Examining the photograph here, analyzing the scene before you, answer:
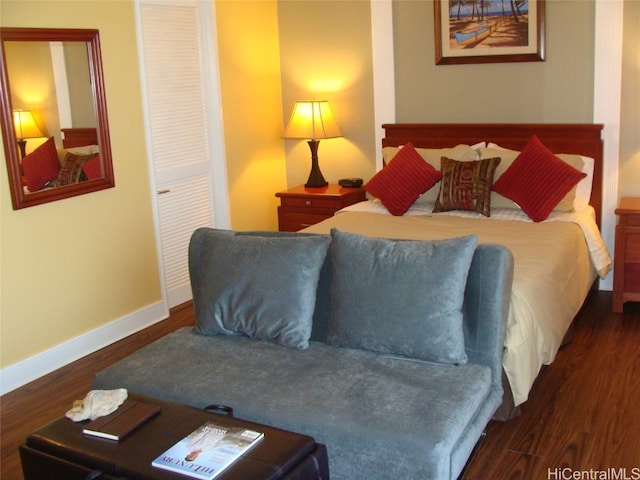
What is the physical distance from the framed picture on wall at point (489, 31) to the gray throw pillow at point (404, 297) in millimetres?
2375

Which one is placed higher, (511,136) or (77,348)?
(511,136)

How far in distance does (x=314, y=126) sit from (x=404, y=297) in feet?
9.26

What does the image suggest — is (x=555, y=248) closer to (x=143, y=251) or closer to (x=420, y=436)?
(x=420, y=436)

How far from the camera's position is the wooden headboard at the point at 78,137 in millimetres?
4156

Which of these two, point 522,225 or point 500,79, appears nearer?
point 522,225

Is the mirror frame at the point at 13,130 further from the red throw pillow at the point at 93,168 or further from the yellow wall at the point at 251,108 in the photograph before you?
the yellow wall at the point at 251,108

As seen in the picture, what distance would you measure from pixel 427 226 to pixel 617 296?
123 centimetres

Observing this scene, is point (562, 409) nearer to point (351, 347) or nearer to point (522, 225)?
point (351, 347)

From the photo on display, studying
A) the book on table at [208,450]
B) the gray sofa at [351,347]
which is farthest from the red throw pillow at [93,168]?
the book on table at [208,450]

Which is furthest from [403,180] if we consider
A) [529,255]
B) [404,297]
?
[404,297]

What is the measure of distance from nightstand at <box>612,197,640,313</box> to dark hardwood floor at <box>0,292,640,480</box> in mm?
126

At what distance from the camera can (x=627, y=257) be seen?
4445 mm

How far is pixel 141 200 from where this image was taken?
4.68 m

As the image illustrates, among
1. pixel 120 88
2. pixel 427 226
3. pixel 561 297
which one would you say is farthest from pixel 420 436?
pixel 120 88
